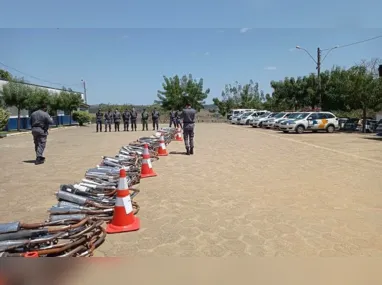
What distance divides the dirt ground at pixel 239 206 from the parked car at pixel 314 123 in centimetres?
1497

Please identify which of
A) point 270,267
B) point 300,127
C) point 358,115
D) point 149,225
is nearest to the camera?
point 270,267

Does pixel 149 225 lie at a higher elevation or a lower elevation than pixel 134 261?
lower

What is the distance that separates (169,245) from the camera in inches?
161

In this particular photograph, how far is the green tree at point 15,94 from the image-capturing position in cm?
2731

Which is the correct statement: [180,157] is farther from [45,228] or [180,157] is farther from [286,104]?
[286,104]

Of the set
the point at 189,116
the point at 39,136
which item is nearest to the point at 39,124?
the point at 39,136

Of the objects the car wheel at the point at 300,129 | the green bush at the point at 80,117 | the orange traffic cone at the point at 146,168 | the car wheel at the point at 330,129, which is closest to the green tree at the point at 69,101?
the green bush at the point at 80,117

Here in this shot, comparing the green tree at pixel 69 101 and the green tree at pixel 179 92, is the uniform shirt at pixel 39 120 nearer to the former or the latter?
the green tree at pixel 69 101

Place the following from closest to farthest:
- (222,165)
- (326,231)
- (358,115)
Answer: (326,231) → (222,165) → (358,115)

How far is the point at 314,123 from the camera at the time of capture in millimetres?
25219

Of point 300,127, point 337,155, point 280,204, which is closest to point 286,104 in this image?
point 300,127

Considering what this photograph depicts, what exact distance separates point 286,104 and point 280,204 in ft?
130

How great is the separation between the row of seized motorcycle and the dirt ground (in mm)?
289

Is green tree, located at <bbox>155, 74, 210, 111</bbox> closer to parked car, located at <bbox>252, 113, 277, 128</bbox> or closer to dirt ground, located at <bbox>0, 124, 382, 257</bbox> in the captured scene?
parked car, located at <bbox>252, 113, 277, 128</bbox>
